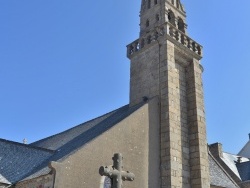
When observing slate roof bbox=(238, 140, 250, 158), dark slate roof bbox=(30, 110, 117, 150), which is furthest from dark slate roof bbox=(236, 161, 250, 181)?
dark slate roof bbox=(30, 110, 117, 150)

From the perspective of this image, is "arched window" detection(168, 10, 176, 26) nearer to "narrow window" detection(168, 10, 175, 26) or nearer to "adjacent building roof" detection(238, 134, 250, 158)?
"narrow window" detection(168, 10, 175, 26)

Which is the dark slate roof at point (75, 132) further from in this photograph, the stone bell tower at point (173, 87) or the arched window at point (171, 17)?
the arched window at point (171, 17)

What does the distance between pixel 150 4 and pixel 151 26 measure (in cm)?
147

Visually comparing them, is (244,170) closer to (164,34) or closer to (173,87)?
(173,87)

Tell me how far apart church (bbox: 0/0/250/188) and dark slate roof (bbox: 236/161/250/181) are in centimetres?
1227

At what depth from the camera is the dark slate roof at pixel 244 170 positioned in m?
23.8

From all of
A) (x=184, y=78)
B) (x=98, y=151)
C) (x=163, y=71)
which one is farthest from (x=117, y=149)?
(x=184, y=78)

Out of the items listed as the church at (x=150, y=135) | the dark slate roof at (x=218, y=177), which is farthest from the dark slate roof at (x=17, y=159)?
the dark slate roof at (x=218, y=177)

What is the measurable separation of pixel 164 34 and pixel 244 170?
50.8 feet

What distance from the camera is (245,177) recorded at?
23.8 m

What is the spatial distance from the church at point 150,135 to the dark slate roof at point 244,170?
12.3m

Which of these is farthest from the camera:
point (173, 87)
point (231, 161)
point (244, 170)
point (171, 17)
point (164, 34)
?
point (231, 161)

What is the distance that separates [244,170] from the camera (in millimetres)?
24672

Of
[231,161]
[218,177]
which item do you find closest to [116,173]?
[218,177]
